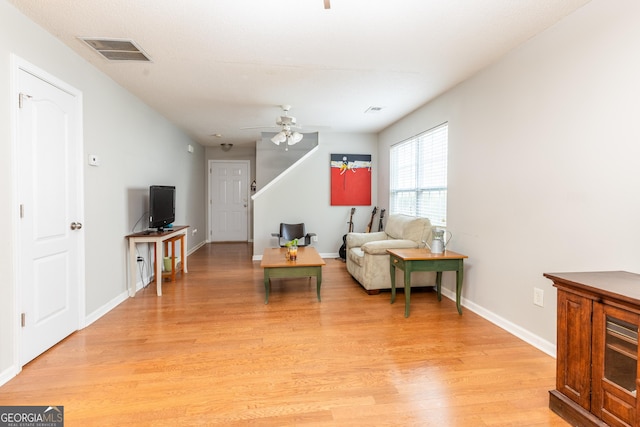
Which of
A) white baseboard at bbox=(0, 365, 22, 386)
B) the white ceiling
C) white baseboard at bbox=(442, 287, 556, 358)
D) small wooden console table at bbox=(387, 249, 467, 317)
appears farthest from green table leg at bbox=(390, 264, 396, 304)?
white baseboard at bbox=(0, 365, 22, 386)

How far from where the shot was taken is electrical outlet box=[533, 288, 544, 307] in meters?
2.40

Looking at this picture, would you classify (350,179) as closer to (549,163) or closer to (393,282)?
(393,282)

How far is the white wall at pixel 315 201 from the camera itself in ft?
19.1

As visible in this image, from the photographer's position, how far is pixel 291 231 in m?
5.64

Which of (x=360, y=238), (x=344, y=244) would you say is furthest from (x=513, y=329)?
(x=344, y=244)

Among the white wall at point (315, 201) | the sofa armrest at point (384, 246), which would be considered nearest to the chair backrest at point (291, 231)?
the white wall at point (315, 201)

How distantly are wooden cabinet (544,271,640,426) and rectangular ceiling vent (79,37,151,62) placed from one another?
345 cm

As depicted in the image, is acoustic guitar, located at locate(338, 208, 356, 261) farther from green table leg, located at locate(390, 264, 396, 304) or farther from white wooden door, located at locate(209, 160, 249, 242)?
white wooden door, located at locate(209, 160, 249, 242)

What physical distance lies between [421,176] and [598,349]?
3156mm

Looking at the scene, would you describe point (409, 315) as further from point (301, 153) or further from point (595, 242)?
point (301, 153)

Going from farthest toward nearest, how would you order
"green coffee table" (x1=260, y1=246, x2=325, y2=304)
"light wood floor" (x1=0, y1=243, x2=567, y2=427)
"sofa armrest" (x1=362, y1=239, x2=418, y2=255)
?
"sofa armrest" (x1=362, y1=239, x2=418, y2=255)
"green coffee table" (x1=260, y1=246, x2=325, y2=304)
"light wood floor" (x1=0, y1=243, x2=567, y2=427)

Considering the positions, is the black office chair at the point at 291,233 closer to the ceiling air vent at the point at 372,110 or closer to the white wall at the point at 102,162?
the white wall at the point at 102,162

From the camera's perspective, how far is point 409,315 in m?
3.09

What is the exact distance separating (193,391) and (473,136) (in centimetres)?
328
